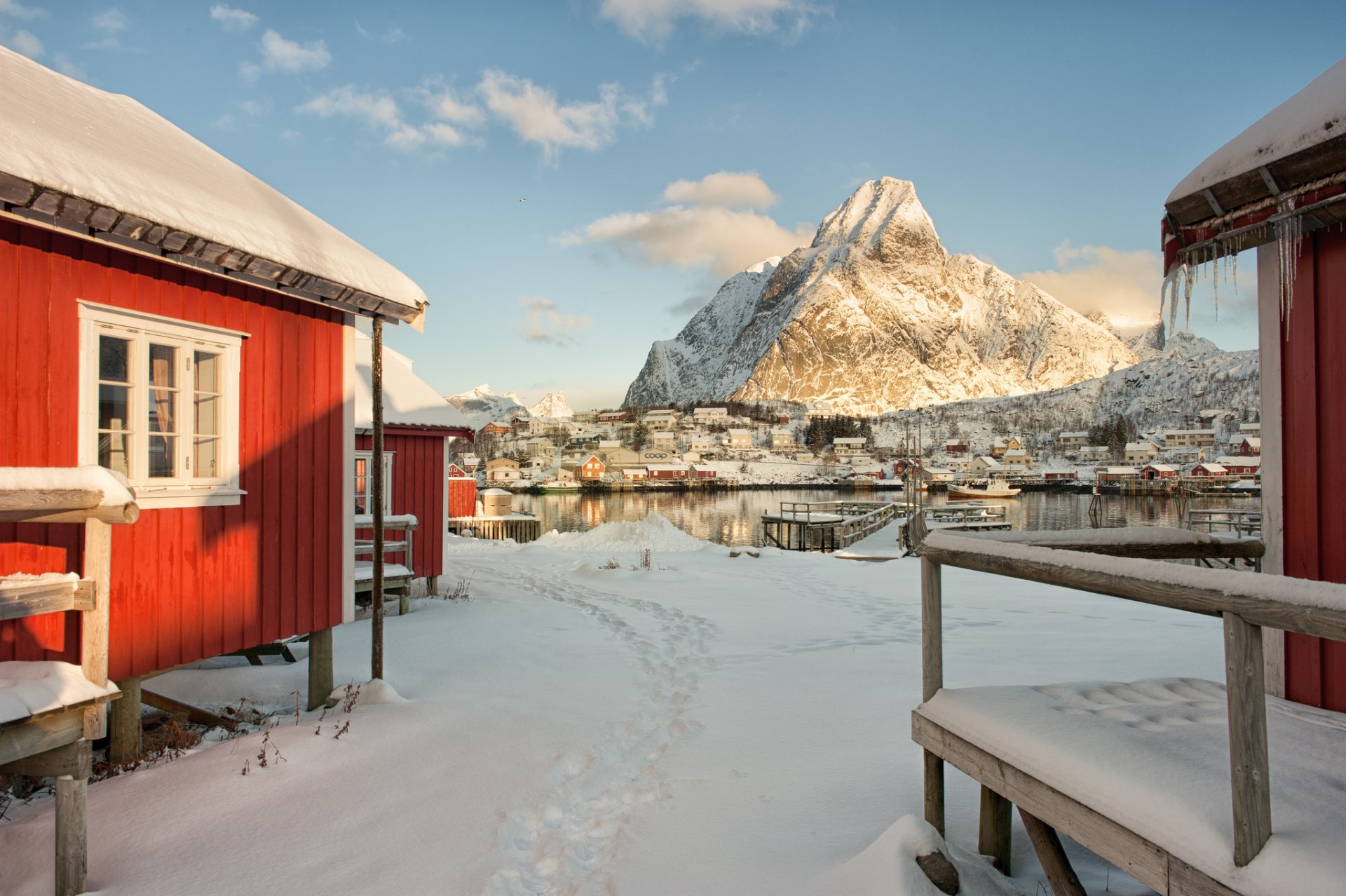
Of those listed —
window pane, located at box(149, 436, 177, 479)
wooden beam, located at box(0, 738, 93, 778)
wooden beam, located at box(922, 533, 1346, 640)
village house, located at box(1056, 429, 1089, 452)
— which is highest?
village house, located at box(1056, 429, 1089, 452)

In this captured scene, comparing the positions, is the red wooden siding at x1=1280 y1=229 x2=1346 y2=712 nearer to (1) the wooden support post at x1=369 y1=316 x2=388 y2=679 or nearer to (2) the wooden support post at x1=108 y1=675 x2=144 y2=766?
(1) the wooden support post at x1=369 y1=316 x2=388 y2=679

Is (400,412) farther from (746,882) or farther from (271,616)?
(746,882)

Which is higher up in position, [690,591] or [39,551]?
[39,551]

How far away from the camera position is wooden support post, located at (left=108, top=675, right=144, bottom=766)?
4605mm

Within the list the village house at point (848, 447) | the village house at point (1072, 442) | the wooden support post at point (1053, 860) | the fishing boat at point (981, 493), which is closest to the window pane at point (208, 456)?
the wooden support post at point (1053, 860)

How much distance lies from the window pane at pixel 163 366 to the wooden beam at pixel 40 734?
291 centimetres

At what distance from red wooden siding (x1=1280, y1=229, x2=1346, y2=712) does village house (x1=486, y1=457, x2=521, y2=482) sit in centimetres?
11494

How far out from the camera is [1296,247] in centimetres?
384

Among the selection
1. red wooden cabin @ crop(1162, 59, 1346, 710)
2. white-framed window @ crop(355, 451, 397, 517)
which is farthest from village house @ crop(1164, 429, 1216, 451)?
red wooden cabin @ crop(1162, 59, 1346, 710)

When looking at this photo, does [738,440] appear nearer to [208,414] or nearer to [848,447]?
[848,447]

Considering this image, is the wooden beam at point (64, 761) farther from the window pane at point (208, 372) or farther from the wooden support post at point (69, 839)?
the window pane at point (208, 372)

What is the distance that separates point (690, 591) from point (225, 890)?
9391 millimetres

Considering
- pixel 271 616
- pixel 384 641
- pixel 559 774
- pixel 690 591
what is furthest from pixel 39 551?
pixel 690 591

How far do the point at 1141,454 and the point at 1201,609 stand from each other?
487 ft
